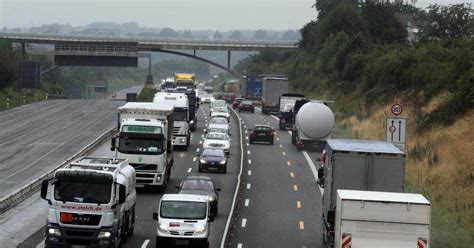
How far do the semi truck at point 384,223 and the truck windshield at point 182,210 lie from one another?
732cm

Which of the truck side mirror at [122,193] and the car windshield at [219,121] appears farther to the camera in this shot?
the car windshield at [219,121]

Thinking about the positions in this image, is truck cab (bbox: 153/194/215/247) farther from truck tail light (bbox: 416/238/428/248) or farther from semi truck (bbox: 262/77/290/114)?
semi truck (bbox: 262/77/290/114)

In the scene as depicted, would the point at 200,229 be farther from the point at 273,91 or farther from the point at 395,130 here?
the point at 273,91

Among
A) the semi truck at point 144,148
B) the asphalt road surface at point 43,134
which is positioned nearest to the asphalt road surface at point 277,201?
the semi truck at point 144,148

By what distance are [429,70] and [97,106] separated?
4442 centimetres

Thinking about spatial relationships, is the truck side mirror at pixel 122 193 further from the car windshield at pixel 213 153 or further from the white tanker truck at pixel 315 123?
the white tanker truck at pixel 315 123

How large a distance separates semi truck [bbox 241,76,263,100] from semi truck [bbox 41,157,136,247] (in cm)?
10174

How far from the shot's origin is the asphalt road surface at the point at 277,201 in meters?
34.3

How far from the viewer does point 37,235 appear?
106ft

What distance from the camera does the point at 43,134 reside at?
2916 inches

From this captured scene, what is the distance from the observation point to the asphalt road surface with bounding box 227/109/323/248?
34.3 m

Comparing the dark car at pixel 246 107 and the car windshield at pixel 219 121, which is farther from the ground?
the car windshield at pixel 219 121

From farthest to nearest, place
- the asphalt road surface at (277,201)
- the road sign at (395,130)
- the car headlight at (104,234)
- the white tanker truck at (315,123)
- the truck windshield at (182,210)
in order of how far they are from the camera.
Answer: the white tanker truck at (315,123)
the road sign at (395,130)
the asphalt road surface at (277,201)
the truck windshield at (182,210)
the car headlight at (104,234)

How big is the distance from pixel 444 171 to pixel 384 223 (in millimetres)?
25615
